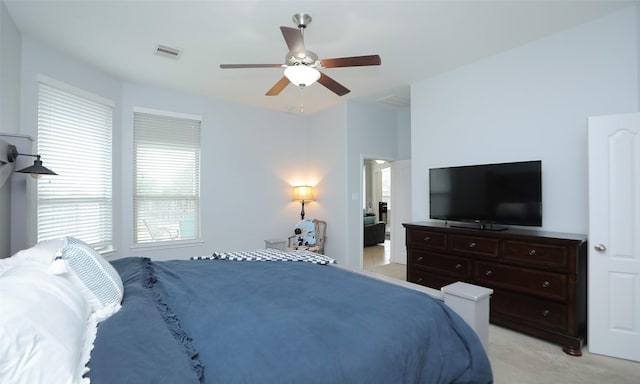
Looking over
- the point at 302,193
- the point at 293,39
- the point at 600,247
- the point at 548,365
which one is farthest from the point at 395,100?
the point at 548,365

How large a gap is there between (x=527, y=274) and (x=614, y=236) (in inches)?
26.8

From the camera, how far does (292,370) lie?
99cm

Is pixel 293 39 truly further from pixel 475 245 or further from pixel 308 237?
pixel 308 237

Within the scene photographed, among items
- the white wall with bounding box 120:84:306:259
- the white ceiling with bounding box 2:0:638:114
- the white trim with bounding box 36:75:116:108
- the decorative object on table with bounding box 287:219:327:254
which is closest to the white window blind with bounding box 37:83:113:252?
→ the white trim with bounding box 36:75:116:108

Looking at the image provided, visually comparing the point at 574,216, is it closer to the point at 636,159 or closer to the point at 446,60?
the point at 636,159

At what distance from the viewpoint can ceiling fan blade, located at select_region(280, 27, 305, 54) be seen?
2070 millimetres

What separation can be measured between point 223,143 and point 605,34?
4571 mm

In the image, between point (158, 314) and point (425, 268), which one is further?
point (425, 268)

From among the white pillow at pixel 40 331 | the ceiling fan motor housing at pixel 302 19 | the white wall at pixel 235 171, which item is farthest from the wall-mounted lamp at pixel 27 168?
the ceiling fan motor housing at pixel 302 19

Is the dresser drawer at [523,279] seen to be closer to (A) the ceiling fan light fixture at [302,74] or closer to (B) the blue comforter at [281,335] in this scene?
(B) the blue comforter at [281,335]

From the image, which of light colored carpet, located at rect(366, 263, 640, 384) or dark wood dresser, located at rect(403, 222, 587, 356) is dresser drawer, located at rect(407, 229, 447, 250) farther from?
light colored carpet, located at rect(366, 263, 640, 384)

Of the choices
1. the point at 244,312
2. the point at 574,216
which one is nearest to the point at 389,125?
the point at 574,216

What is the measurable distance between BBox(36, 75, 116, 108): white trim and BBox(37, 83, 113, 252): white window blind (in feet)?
0.11

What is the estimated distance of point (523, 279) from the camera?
8.92 feet
